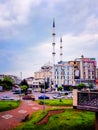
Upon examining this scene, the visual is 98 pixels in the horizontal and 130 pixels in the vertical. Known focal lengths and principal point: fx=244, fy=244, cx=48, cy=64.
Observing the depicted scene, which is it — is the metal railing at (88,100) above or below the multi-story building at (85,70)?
below

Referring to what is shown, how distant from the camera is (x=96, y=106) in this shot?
1442cm

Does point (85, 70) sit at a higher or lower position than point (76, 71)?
higher

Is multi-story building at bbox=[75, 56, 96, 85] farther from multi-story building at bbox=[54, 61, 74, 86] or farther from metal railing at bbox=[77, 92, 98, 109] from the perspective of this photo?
metal railing at bbox=[77, 92, 98, 109]

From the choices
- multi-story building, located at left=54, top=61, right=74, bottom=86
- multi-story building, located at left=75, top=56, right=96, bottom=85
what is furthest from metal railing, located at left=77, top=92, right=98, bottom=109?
multi-story building, located at left=54, top=61, right=74, bottom=86

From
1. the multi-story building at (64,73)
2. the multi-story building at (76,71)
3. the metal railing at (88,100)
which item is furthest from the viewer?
the multi-story building at (64,73)

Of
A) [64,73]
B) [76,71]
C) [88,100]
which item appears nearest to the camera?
[88,100]

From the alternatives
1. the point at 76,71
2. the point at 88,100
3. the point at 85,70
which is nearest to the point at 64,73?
the point at 76,71

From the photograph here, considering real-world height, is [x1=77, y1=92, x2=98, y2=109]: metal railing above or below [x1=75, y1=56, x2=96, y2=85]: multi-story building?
below

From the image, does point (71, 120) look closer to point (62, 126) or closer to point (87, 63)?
point (62, 126)

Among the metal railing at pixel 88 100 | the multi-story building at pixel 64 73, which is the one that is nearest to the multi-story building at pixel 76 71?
the multi-story building at pixel 64 73

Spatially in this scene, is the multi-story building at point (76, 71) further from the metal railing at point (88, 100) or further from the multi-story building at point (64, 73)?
the metal railing at point (88, 100)

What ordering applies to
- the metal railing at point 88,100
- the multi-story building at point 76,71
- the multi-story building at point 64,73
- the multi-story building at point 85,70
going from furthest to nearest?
the multi-story building at point 64,73 → the multi-story building at point 76,71 → the multi-story building at point 85,70 → the metal railing at point 88,100

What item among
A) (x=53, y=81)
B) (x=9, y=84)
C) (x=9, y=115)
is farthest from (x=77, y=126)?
(x=53, y=81)

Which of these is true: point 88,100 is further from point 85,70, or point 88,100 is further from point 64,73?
point 64,73
